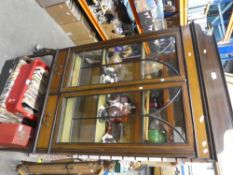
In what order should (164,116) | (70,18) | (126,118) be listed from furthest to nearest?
(70,18) → (126,118) → (164,116)

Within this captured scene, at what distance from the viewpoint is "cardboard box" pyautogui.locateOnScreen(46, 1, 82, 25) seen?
2100mm

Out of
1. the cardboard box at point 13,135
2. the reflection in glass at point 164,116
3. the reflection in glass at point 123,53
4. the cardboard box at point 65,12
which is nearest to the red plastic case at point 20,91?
the cardboard box at point 13,135

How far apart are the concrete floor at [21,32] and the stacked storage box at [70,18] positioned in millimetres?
81

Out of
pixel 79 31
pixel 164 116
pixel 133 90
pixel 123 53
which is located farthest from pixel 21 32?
pixel 164 116

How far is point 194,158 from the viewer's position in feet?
2.88

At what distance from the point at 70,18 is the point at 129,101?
1.45 m

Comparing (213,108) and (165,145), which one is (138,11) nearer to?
(213,108)

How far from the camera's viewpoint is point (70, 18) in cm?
222

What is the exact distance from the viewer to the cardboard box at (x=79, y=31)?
7.54 feet


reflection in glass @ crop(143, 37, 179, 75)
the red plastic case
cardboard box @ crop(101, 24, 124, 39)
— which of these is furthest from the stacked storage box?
reflection in glass @ crop(143, 37, 179, 75)

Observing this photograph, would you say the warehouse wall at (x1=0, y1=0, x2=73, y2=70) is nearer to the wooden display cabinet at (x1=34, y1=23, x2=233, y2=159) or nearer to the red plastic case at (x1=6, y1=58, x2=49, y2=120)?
the red plastic case at (x1=6, y1=58, x2=49, y2=120)

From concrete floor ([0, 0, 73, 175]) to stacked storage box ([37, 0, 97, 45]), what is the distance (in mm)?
81

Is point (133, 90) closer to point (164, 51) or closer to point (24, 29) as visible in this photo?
point (164, 51)

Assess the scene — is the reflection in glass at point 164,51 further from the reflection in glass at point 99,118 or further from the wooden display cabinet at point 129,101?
the reflection in glass at point 99,118
